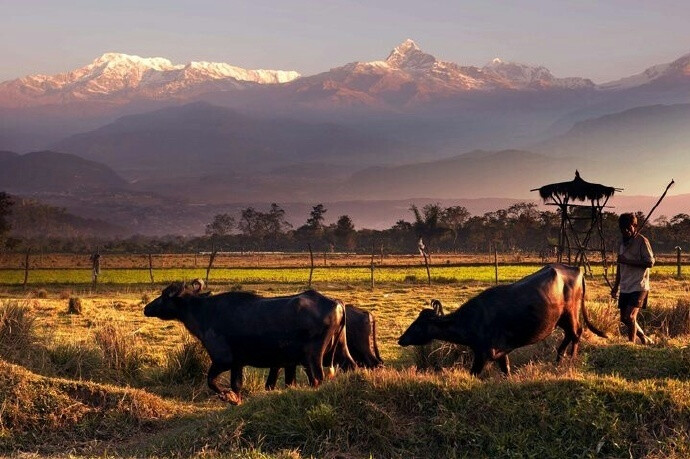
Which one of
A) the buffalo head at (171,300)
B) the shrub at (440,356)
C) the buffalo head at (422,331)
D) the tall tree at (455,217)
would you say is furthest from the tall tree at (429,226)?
the buffalo head at (171,300)

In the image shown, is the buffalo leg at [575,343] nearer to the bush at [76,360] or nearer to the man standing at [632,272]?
the man standing at [632,272]

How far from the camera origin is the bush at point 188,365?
42.0 feet

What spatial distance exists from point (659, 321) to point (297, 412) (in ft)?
34.5

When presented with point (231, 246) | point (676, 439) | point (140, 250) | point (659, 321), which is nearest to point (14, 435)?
point (676, 439)

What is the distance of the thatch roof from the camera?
29.0m

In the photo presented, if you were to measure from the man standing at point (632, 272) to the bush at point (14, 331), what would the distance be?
11.8 m

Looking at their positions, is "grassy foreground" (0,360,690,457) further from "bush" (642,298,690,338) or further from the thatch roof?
the thatch roof

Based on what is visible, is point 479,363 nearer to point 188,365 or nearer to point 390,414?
point 390,414

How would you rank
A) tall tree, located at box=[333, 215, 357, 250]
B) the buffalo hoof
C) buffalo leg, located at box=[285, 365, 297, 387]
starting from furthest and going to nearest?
tall tree, located at box=[333, 215, 357, 250] < buffalo leg, located at box=[285, 365, 297, 387] < the buffalo hoof

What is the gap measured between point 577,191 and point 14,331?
77.7 feet

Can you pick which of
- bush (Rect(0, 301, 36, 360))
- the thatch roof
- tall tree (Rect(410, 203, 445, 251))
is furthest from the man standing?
tall tree (Rect(410, 203, 445, 251))

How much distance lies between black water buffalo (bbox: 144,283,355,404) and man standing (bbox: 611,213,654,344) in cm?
560

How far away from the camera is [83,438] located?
30.3 feet

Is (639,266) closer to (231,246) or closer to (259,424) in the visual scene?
(259,424)
